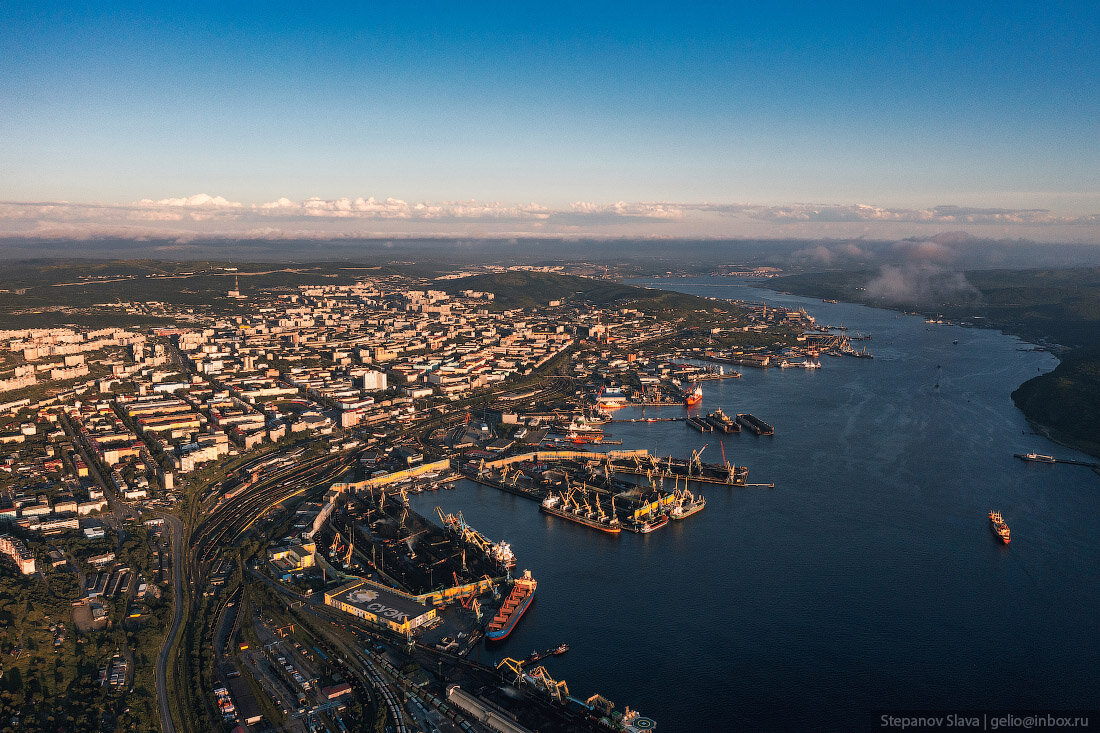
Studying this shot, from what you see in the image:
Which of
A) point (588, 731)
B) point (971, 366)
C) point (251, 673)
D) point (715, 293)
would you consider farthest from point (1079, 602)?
point (715, 293)

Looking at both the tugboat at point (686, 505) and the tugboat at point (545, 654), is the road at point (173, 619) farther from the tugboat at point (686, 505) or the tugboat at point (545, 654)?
the tugboat at point (686, 505)

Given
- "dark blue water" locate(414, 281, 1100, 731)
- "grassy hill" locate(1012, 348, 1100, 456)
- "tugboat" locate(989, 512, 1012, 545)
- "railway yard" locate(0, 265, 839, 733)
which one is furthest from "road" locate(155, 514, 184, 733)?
"grassy hill" locate(1012, 348, 1100, 456)

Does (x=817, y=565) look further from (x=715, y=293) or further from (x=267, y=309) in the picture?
(x=715, y=293)

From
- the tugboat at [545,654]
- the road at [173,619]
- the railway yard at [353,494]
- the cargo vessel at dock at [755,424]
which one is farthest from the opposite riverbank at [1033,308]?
the road at [173,619]

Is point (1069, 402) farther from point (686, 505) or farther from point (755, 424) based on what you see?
point (686, 505)

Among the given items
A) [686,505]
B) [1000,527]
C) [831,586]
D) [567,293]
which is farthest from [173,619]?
[567,293]

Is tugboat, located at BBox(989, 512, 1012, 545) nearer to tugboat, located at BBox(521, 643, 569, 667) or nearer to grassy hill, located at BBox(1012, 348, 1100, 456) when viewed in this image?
grassy hill, located at BBox(1012, 348, 1100, 456)
